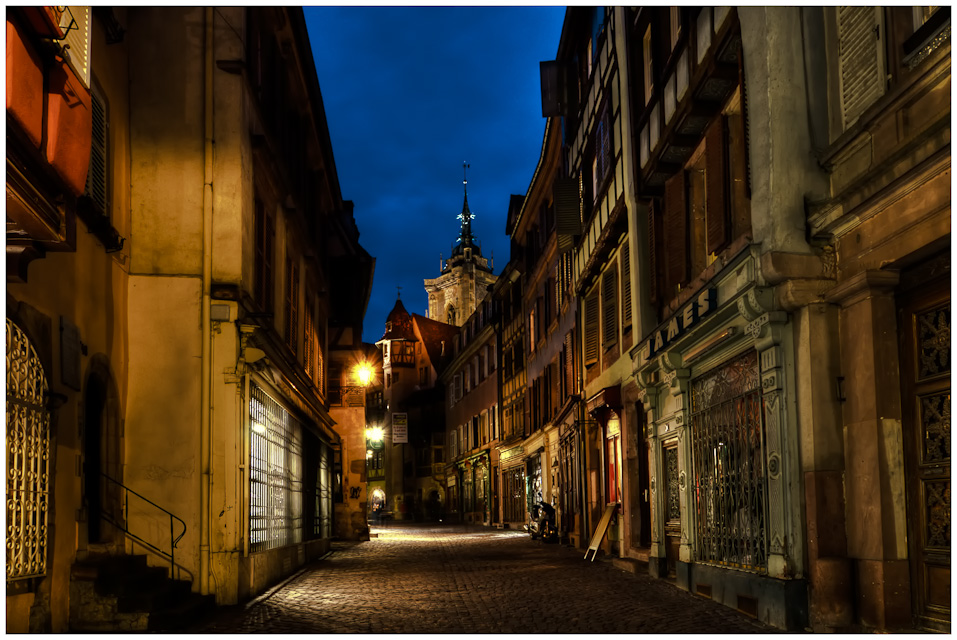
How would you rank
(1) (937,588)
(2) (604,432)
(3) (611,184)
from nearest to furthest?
(1) (937,588) → (3) (611,184) → (2) (604,432)

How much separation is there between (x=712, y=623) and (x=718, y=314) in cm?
348

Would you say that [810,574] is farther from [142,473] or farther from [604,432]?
[604,432]

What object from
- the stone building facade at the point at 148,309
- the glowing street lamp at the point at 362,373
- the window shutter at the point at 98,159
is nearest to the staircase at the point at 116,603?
the stone building facade at the point at 148,309

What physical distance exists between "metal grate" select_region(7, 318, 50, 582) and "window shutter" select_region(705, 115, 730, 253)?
26.1ft

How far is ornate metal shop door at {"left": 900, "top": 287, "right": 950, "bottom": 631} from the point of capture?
8.29 meters

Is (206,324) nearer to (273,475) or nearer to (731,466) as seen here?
(273,475)

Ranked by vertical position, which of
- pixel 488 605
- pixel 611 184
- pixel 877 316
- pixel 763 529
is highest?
pixel 611 184

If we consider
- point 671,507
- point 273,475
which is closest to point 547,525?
point 273,475

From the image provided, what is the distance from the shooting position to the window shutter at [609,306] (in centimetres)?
2031

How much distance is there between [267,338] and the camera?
15.8 m

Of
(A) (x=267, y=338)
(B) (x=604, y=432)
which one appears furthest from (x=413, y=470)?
(A) (x=267, y=338)

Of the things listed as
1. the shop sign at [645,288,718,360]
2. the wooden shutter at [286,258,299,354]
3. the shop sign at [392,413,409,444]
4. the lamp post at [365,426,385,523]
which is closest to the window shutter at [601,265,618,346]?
the shop sign at [645,288,718,360]

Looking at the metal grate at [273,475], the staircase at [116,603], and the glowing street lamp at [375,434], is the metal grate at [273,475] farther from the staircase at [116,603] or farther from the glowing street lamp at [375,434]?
the glowing street lamp at [375,434]

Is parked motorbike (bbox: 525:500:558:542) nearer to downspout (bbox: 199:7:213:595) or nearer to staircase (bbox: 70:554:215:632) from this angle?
downspout (bbox: 199:7:213:595)
